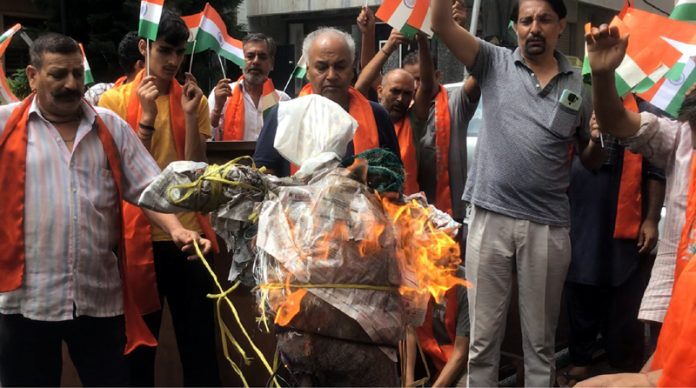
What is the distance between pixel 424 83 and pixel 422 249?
2668 millimetres

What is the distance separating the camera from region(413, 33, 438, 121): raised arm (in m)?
4.96

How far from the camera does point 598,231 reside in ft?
17.6

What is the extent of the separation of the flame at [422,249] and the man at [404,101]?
2.49 metres

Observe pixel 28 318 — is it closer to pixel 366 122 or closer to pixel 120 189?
pixel 120 189

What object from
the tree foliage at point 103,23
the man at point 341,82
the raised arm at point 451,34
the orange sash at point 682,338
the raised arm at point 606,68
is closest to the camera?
the orange sash at point 682,338

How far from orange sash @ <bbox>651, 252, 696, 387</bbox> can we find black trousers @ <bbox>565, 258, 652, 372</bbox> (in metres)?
3.21

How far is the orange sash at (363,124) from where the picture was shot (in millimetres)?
3711

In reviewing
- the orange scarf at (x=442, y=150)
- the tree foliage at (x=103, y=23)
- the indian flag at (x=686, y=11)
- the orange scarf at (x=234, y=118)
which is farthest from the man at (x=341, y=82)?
the tree foliage at (x=103, y=23)

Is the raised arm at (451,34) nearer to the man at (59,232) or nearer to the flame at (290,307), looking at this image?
the man at (59,232)

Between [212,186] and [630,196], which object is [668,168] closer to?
[630,196]

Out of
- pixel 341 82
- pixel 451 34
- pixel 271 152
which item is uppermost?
pixel 451 34

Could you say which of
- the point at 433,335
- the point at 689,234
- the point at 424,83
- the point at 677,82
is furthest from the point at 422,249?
the point at 433,335

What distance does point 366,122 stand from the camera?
149 inches

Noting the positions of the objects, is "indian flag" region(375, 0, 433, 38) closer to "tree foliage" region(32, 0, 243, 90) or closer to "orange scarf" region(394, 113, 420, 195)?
"orange scarf" region(394, 113, 420, 195)
